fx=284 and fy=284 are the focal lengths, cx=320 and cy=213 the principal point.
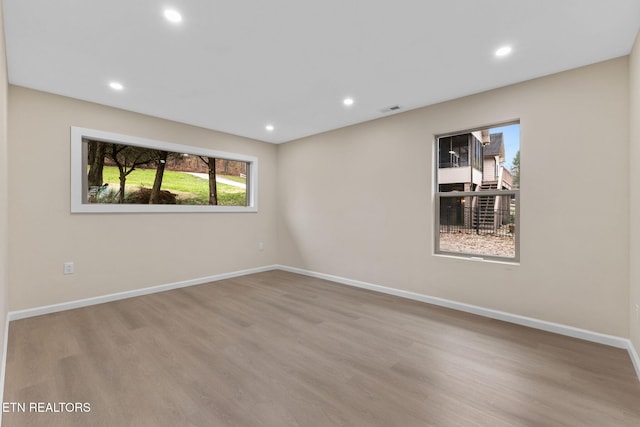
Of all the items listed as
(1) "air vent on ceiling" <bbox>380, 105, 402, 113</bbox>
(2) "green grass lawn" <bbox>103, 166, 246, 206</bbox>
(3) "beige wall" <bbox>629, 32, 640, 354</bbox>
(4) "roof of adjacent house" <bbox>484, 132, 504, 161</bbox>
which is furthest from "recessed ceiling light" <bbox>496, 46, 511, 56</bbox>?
(2) "green grass lawn" <bbox>103, 166, 246, 206</bbox>

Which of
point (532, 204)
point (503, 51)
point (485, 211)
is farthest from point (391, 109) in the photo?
point (532, 204)

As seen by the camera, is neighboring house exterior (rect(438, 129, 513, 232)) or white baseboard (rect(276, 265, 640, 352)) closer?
white baseboard (rect(276, 265, 640, 352))

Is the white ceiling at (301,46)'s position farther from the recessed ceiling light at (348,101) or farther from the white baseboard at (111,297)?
the white baseboard at (111,297)

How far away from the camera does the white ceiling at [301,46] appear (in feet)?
6.32

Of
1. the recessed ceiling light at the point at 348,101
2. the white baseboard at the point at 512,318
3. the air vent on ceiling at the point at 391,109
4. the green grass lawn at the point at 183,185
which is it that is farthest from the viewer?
the green grass lawn at the point at 183,185

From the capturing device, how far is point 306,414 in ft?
5.43

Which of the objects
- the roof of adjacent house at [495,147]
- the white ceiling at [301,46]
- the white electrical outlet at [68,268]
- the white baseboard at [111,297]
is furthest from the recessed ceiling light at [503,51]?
the white electrical outlet at [68,268]

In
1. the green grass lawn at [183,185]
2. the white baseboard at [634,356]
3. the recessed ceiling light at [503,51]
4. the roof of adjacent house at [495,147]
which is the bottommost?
the white baseboard at [634,356]

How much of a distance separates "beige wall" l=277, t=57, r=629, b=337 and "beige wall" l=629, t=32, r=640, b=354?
114mm

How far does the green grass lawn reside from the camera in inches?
153

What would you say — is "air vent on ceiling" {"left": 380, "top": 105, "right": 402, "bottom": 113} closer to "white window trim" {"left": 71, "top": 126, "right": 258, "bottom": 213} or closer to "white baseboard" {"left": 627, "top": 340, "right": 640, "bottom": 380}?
"white window trim" {"left": 71, "top": 126, "right": 258, "bottom": 213}

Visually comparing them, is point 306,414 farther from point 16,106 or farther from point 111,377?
point 16,106

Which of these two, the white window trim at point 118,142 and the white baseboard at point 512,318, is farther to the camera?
the white window trim at point 118,142

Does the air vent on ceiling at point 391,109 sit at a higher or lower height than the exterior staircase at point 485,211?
higher
